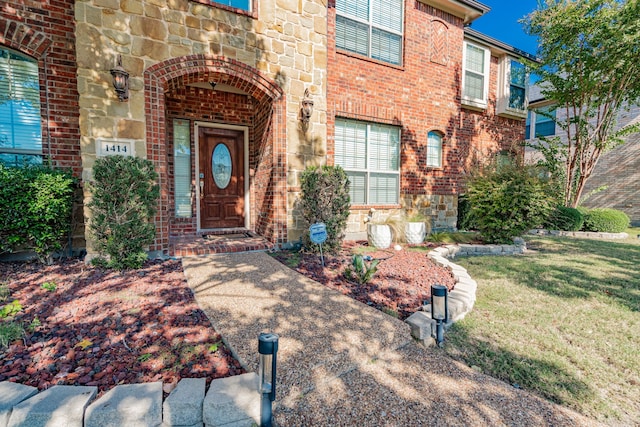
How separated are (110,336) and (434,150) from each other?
25.7 ft

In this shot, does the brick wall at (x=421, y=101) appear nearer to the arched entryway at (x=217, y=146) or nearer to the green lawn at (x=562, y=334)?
the arched entryway at (x=217, y=146)

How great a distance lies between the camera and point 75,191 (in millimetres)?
4320

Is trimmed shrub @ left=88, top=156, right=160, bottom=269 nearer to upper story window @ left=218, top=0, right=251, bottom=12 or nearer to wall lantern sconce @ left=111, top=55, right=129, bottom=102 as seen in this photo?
wall lantern sconce @ left=111, top=55, right=129, bottom=102

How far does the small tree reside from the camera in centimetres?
716

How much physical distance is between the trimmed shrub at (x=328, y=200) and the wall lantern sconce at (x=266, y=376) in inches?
134

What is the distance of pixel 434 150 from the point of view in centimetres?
784

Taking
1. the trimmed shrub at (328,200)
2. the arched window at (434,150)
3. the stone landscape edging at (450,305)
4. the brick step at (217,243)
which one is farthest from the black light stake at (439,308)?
the arched window at (434,150)

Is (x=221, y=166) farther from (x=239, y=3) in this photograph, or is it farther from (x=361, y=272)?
(x=361, y=272)

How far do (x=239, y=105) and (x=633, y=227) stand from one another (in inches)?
551

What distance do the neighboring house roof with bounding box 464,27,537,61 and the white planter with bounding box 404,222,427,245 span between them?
5.94m

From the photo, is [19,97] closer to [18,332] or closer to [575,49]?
[18,332]

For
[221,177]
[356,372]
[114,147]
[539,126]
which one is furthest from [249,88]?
[539,126]

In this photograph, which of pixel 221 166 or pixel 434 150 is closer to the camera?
pixel 221 166

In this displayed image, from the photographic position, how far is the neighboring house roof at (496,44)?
806 cm
